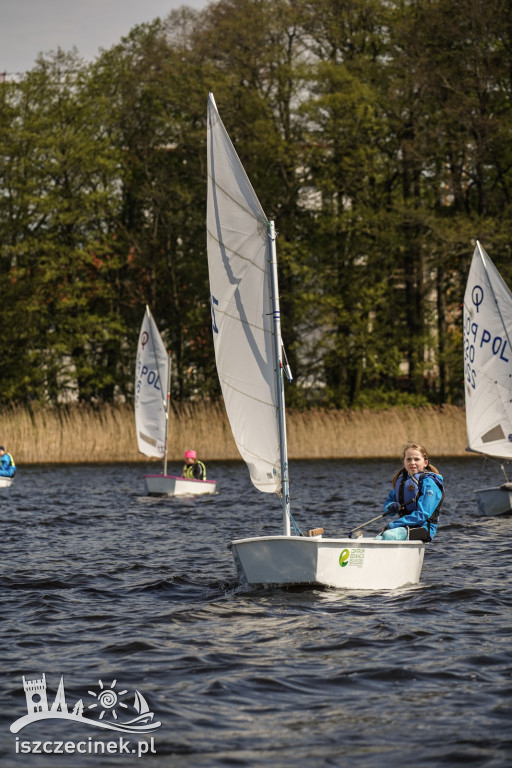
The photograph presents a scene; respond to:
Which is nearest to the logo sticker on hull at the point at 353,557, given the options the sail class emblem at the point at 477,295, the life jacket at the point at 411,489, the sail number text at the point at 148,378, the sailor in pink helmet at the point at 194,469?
the life jacket at the point at 411,489

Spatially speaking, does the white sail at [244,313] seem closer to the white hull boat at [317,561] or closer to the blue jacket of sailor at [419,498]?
the white hull boat at [317,561]

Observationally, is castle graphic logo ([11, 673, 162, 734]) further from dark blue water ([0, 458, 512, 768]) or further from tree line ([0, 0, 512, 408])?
tree line ([0, 0, 512, 408])

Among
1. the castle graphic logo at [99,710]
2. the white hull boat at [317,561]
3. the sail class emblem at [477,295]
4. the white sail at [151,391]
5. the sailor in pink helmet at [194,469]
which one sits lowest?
the castle graphic logo at [99,710]

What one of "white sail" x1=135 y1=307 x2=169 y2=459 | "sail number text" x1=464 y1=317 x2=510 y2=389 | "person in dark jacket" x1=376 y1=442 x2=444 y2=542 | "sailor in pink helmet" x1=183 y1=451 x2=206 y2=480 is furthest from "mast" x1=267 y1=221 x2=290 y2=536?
"white sail" x1=135 y1=307 x2=169 y2=459

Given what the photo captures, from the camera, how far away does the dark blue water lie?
6.23m

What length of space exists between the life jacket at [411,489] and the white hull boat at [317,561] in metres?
0.71

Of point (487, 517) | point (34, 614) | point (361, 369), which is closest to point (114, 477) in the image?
point (487, 517)

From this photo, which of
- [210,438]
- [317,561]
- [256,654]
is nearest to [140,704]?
[256,654]

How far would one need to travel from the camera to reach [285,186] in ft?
144

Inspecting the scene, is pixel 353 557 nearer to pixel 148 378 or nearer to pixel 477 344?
pixel 477 344

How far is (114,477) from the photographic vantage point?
29969 millimetres

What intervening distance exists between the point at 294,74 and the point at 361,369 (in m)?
11.7

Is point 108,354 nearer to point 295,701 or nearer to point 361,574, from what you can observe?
point 361,574

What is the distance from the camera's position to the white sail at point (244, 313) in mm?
10766
